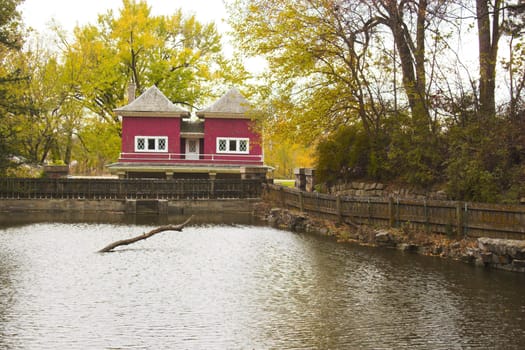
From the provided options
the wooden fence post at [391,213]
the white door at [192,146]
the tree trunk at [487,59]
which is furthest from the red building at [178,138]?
the tree trunk at [487,59]

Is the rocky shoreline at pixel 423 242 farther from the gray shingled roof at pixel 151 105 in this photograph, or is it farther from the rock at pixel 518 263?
the gray shingled roof at pixel 151 105

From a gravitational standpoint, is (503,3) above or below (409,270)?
above

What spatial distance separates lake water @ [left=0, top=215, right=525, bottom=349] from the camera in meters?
10.2

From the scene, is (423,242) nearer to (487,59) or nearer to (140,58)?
(487,59)

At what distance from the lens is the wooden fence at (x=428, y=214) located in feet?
56.2

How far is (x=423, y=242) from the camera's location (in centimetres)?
1959

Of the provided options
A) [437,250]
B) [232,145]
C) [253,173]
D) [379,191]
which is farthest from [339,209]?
[232,145]

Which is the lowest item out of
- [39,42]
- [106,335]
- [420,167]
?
[106,335]

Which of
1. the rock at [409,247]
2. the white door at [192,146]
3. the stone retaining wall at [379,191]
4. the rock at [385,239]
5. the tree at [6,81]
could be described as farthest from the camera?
the white door at [192,146]

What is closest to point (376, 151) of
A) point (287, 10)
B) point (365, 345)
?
point (287, 10)

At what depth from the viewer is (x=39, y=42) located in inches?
1976

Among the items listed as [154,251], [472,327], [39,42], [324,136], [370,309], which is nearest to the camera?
[472,327]

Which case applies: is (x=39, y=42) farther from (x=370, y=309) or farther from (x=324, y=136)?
(x=370, y=309)

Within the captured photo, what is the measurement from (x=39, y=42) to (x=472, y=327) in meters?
46.5
